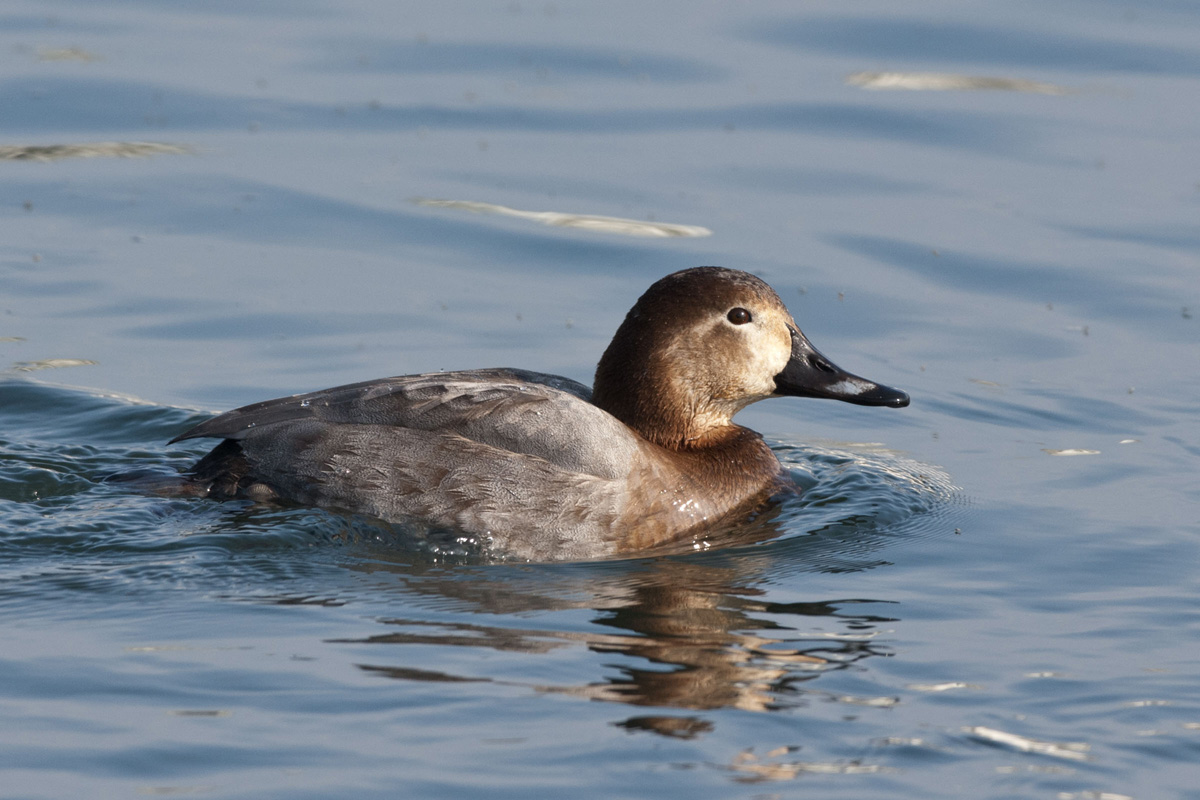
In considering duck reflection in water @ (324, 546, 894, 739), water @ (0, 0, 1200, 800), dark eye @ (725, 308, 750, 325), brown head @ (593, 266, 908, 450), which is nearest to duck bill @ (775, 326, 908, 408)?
brown head @ (593, 266, 908, 450)

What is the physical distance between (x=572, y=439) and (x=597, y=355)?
9.28ft

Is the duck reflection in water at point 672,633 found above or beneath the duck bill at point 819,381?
beneath

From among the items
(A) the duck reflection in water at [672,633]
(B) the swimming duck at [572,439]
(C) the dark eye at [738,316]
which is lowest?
(A) the duck reflection in water at [672,633]

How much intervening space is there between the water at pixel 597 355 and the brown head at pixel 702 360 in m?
0.60

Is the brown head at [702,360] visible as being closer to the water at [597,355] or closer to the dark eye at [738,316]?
the dark eye at [738,316]

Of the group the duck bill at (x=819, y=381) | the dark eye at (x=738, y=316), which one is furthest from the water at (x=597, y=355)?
the dark eye at (x=738, y=316)

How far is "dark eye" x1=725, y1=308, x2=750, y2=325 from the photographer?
7789 millimetres

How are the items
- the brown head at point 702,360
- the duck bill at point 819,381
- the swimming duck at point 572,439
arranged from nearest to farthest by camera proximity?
the swimming duck at point 572,439, the brown head at point 702,360, the duck bill at point 819,381

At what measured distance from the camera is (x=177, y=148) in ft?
42.4

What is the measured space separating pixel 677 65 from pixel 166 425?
7.32 m

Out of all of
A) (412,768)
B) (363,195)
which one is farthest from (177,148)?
(412,768)

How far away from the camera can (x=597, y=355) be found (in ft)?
33.0

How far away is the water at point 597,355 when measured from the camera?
5414mm

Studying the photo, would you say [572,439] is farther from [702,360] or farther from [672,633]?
[672,633]
